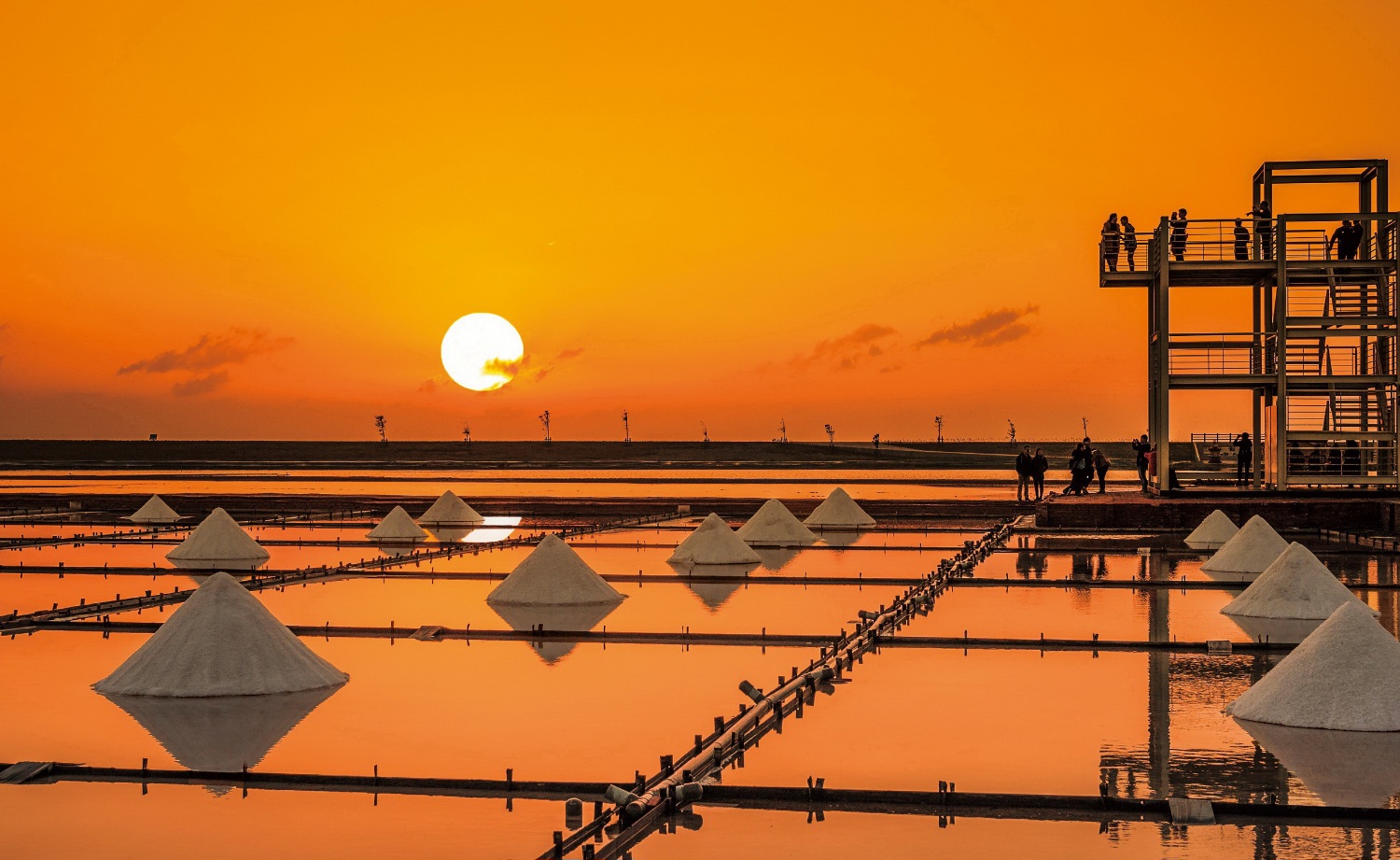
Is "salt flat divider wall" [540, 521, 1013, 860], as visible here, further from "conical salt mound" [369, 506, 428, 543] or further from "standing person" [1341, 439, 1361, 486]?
"standing person" [1341, 439, 1361, 486]

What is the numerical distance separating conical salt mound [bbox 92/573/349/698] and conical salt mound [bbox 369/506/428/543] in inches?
787

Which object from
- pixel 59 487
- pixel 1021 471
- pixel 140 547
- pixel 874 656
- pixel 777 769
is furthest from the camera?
pixel 59 487

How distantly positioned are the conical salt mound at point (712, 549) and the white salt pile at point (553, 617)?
6209 mm

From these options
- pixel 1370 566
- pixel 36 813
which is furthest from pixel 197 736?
pixel 1370 566

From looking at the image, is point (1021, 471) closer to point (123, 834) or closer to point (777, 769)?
point (777, 769)

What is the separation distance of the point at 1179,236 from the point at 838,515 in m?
11.4

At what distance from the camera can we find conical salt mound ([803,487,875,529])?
39.4m

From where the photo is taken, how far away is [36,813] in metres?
10.7

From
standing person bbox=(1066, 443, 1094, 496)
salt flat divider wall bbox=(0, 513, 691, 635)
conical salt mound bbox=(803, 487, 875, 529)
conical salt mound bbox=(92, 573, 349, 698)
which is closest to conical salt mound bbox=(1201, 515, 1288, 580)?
conical salt mound bbox=(803, 487, 875, 529)

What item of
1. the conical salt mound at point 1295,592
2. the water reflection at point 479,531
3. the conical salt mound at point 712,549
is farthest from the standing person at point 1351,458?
the water reflection at point 479,531

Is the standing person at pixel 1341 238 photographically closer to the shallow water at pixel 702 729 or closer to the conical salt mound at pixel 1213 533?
the conical salt mound at pixel 1213 533

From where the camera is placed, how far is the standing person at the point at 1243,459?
41.7 meters

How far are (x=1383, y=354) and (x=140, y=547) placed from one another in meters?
31.4

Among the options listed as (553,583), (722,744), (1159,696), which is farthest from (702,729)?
(553,583)
